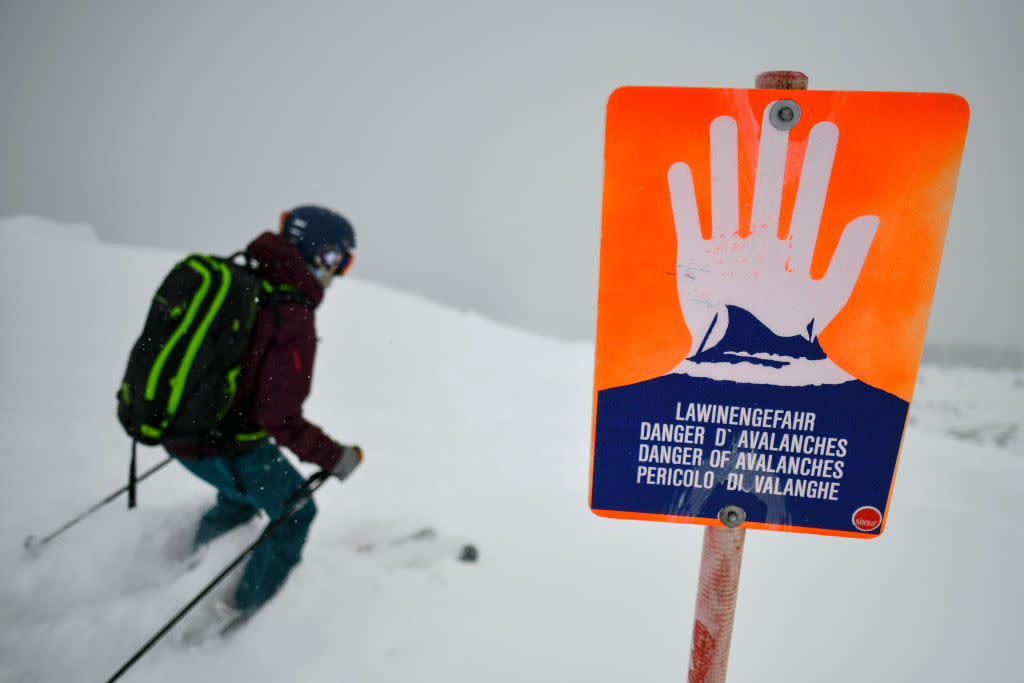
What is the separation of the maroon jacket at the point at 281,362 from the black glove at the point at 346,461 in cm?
8

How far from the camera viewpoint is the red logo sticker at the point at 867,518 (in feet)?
3.14

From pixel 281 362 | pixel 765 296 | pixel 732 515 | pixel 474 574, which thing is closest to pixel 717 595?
pixel 732 515

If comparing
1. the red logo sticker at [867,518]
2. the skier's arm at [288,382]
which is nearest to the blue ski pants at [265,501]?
the skier's arm at [288,382]

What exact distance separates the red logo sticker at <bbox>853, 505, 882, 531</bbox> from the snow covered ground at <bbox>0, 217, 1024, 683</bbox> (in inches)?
51.7

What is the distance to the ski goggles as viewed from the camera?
207cm

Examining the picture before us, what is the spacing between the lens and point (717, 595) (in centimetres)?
103

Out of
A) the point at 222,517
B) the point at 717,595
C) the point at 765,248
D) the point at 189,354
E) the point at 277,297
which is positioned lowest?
the point at 222,517

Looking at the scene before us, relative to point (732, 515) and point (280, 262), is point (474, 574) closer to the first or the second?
point (732, 515)

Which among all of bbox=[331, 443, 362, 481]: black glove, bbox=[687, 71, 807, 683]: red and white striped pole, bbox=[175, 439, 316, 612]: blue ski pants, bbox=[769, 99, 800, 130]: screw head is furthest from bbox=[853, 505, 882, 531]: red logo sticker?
bbox=[175, 439, 316, 612]: blue ski pants

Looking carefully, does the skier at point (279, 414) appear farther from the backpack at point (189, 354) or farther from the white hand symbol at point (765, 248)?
the white hand symbol at point (765, 248)

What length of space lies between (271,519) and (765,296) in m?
2.32

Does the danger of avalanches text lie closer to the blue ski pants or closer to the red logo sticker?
the red logo sticker

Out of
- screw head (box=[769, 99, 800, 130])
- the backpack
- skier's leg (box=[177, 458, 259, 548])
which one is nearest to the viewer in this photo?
screw head (box=[769, 99, 800, 130])

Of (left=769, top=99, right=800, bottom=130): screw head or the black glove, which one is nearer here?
(left=769, top=99, right=800, bottom=130): screw head
